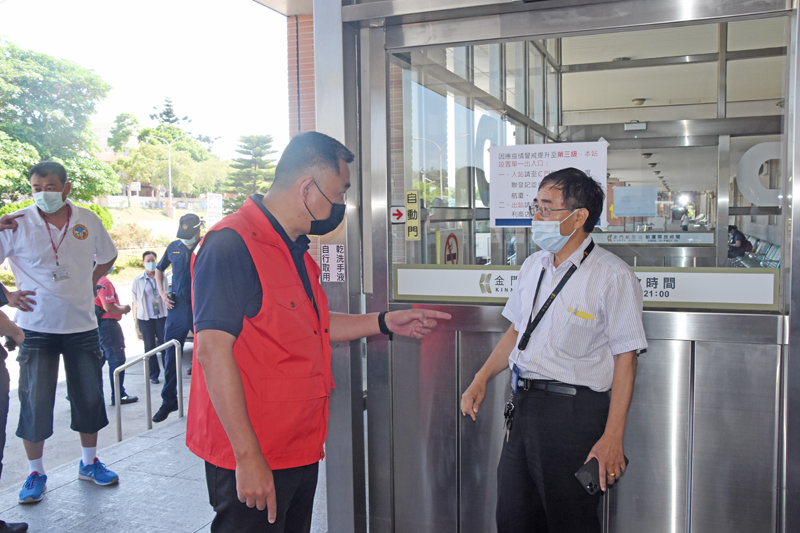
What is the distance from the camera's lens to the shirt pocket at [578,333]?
2.09 metres

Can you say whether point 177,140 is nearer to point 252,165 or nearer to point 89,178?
point 252,165

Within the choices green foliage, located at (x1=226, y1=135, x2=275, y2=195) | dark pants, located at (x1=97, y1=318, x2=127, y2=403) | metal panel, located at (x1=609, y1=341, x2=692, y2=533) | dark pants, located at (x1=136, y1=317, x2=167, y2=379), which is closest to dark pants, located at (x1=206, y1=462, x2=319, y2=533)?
metal panel, located at (x1=609, y1=341, x2=692, y2=533)

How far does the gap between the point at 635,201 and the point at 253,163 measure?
138 ft

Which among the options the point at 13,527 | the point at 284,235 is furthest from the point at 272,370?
the point at 13,527

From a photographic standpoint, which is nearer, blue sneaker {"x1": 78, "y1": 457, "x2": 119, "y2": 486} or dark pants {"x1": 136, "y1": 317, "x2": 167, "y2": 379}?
blue sneaker {"x1": 78, "y1": 457, "x2": 119, "y2": 486}

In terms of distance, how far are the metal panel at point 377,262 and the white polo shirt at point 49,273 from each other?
216cm

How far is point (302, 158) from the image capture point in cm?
206

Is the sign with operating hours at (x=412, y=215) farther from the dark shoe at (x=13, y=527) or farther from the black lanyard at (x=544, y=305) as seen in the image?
the dark shoe at (x=13, y=527)

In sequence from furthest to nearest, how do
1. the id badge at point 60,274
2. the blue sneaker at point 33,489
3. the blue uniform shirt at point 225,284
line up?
the id badge at point 60,274, the blue sneaker at point 33,489, the blue uniform shirt at point 225,284

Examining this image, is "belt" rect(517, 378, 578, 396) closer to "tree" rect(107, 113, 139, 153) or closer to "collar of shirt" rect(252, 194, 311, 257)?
"collar of shirt" rect(252, 194, 311, 257)

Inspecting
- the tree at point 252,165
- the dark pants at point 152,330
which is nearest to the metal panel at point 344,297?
the dark pants at point 152,330

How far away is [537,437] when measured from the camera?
85.4 inches

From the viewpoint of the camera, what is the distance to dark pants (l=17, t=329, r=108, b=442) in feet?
12.5

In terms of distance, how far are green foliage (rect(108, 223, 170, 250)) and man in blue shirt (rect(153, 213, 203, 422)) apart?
2476cm
